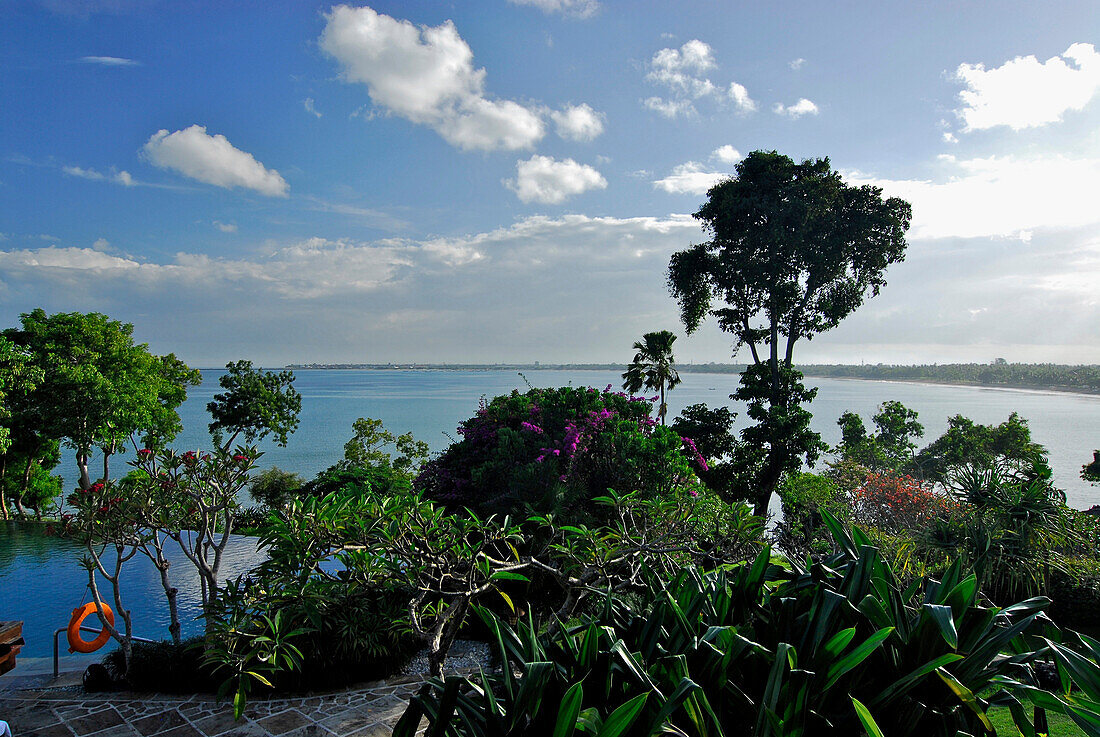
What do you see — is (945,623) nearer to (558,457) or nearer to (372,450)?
(558,457)

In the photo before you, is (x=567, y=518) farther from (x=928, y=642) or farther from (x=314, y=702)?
(x=928, y=642)

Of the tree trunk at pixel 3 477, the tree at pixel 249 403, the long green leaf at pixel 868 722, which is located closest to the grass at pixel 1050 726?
the long green leaf at pixel 868 722

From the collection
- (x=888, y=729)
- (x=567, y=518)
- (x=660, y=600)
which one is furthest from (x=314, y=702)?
(x=888, y=729)

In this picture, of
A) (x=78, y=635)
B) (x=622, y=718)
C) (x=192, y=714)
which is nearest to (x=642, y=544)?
(x=622, y=718)

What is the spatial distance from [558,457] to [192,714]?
231 inches

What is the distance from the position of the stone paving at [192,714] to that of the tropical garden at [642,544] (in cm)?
34

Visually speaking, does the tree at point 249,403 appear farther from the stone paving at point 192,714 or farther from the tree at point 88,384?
the stone paving at point 192,714

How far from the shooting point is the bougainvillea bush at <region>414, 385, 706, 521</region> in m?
9.32

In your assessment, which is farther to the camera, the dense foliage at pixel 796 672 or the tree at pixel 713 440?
the tree at pixel 713 440

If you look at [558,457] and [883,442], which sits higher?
[558,457]

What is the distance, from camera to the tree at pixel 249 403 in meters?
22.3

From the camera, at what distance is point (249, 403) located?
2233cm

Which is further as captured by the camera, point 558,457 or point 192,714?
point 558,457

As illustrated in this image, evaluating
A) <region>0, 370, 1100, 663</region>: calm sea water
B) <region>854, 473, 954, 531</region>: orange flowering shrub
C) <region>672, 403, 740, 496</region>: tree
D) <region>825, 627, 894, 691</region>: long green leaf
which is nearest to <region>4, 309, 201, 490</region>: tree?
<region>0, 370, 1100, 663</region>: calm sea water
